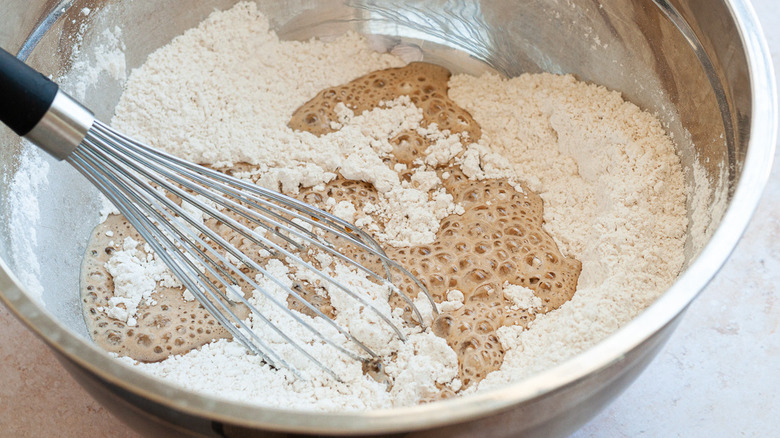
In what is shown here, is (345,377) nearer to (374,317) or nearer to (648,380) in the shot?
(374,317)

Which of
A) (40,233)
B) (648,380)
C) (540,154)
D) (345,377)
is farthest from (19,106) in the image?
(648,380)

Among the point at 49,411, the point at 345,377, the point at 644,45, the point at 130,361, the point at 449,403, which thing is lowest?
the point at 49,411

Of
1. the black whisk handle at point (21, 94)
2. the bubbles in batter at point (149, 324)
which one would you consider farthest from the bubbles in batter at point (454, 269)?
the black whisk handle at point (21, 94)

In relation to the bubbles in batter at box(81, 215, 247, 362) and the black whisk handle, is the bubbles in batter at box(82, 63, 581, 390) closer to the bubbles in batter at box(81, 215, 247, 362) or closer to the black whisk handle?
the bubbles in batter at box(81, 215, 247, 362)

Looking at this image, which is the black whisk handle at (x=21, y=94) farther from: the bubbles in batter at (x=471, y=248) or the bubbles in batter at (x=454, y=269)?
the bubbles in batter at (x=471, y=248)

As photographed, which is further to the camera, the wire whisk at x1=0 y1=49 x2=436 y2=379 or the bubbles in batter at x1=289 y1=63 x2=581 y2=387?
the bubbles in batter at x1=289 y1=63 x2=581 y2=387

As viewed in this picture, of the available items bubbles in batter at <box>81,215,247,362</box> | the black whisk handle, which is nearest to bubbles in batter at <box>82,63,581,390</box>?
bubbles in batter at <box>81,215,247,362</box>

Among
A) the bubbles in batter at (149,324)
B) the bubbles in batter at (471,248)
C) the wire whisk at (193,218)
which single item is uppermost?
Result: the bubbles in batter at (471,248)
